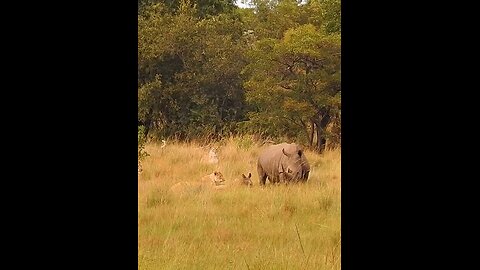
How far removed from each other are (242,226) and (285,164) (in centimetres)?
62

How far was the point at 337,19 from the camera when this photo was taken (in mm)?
7156

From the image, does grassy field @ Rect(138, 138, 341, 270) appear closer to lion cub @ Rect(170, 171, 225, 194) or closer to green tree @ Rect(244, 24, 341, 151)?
lion cub @ Rect(170, 171, 225, 194)

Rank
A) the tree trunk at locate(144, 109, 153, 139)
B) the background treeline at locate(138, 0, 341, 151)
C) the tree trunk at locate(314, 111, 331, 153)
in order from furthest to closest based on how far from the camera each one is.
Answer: the tree trunk at locate(144, 109, 153, 139)
the background treeline at locate(138, 0, 341, 151)
the tree trunk at locate(314, 111, 331, 153)

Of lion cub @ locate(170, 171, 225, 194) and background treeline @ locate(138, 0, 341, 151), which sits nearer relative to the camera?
lion cub @ locate(170, 171, 225, 194)

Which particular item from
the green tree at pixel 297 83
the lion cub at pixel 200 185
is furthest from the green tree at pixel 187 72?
the lion cub at pixel 200 185

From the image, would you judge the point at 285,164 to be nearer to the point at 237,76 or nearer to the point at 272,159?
the point at 272,159

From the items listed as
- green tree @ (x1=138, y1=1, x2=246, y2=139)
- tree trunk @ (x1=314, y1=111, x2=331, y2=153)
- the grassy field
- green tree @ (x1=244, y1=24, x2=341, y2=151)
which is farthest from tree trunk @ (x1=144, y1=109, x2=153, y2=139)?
tree trunk @ (x1=314, y1=111, x2=331, y2=153)

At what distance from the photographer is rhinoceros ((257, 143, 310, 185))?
4805mm

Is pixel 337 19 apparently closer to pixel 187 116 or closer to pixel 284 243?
pixel 187 116

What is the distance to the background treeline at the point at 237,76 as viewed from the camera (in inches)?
280

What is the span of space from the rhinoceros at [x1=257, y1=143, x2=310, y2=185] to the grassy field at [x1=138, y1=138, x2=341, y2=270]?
0.08 meters

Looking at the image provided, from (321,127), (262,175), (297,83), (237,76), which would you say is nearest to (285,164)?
(262,175)
